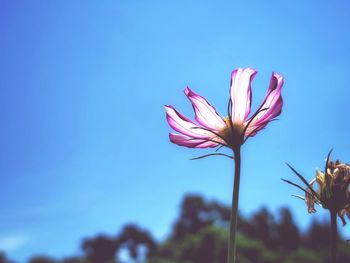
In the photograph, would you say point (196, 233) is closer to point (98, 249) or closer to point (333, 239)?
point (98, 249)

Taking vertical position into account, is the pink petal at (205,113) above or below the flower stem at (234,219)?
above

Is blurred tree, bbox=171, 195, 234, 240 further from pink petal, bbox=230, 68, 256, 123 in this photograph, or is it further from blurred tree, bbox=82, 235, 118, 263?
pink petal, bbox=230, 68, 256, 123

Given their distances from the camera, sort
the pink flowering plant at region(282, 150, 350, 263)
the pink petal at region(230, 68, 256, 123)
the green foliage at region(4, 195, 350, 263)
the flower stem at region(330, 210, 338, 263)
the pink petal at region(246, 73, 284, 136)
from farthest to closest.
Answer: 1. the green foliage at region(4, 195, 350, 263)
2. the pink petal at region(230, 68, 256, 123)
3. the pink petal at region(246, 73, 284, 136)
4. the pink flowering plant at region(282, 150, 350, 263)
5. the flower stem at region(330, 210, 338, 263)

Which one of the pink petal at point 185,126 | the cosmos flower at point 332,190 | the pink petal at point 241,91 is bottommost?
the cosmos flower at point 332,190

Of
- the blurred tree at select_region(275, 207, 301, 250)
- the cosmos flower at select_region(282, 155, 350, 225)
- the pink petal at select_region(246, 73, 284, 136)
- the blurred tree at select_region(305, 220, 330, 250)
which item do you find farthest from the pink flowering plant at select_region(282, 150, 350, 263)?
the blurred tree at select_region(275, 207, 301, 250)

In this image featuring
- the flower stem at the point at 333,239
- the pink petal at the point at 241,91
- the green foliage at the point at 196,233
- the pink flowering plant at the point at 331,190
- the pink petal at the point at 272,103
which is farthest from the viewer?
the green foliage at the point at 196,233

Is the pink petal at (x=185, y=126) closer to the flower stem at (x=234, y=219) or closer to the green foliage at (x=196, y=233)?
the flower stem at (x=234, y=219)

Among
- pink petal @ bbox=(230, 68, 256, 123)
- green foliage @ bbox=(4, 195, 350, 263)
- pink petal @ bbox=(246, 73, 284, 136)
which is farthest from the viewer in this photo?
green foliage @ bbox=(4, 195, 350, 263)

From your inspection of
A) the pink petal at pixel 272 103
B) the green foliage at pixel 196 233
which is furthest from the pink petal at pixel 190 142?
the green foliage at pixel 196 233

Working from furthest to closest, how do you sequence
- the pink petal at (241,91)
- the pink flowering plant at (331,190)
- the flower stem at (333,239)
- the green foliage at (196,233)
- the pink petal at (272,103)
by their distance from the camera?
1. the green foliage at (196,233)
2. the pink petal at (241,91)
3. the pink petal at (272,103)
4. the pink flowering plant at (331,190)
5. the flower stem at (333,239)
